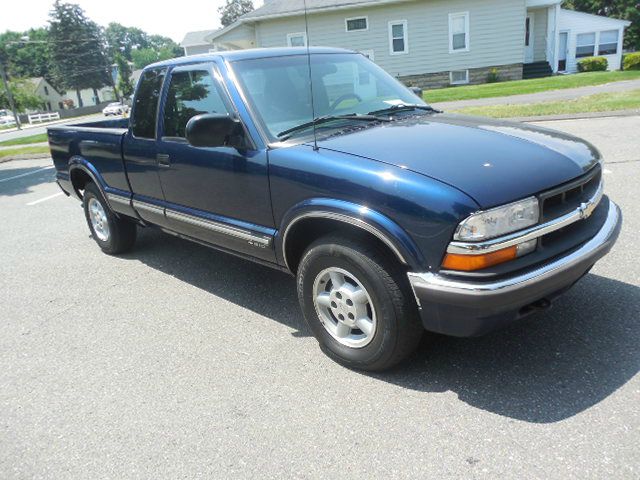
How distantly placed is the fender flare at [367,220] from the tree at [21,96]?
6988cm

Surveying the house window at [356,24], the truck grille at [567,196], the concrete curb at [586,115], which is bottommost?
the concrete curb at [586,115]

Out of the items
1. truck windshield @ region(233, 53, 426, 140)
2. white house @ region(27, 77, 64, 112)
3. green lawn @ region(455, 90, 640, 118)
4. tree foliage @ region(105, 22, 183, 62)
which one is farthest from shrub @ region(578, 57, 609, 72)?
tree foliage @ region(105, 22, 183, 62)

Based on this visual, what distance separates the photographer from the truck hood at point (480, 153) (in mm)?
2715

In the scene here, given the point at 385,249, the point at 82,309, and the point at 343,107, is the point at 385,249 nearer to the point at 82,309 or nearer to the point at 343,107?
the point at 343,107

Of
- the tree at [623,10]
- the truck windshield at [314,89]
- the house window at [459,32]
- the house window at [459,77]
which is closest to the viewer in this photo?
the truck windshield at [314,89]

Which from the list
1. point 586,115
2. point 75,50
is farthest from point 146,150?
point 75,50

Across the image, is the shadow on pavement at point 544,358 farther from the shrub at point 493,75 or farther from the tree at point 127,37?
the tree at point 127,37

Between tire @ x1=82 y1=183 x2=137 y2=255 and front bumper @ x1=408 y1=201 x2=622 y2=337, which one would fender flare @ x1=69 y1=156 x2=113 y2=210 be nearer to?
tire @ x1=82 y1=183 x2=137 y2=255

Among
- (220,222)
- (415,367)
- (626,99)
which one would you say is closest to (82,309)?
(220,222)

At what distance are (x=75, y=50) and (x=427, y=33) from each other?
74748 mm

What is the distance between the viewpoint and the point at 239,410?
302 centimetres

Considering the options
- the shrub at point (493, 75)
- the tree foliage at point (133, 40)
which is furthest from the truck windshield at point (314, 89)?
the tree foliage at point (133, 40)

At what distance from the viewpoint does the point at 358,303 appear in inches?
123

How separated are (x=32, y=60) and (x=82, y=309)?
119 metres
